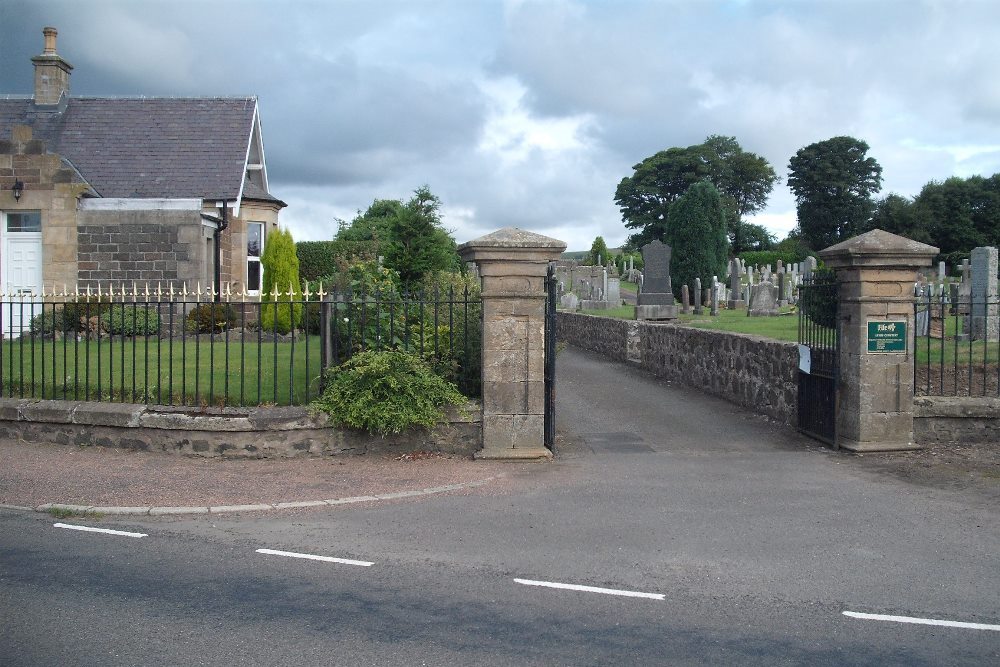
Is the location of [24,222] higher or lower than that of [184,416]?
higher

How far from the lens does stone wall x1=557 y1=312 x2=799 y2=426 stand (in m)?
11.8

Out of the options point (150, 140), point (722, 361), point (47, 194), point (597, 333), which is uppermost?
point (150, 140)

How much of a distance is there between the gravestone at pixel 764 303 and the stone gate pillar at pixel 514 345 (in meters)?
18.6

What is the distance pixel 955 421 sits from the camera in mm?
9844

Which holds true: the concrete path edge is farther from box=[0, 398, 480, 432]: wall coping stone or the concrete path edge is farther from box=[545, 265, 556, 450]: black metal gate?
box=[545, 265, 556, 450]: black metal gate

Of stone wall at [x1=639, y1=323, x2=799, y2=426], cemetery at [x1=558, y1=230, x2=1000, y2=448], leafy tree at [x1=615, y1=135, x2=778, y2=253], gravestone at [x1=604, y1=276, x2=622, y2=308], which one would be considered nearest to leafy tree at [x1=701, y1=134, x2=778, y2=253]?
leafy tree at [x1=615, y1=135, x2=778, y2=253]

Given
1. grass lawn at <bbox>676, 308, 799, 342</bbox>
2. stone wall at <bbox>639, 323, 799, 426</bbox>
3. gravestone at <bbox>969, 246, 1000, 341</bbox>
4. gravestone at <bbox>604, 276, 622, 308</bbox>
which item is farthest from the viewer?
gravestone at <bbox>604, 276, 622, 308</bbox>

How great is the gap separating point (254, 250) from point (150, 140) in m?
3.91

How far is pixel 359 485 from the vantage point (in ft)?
26.7

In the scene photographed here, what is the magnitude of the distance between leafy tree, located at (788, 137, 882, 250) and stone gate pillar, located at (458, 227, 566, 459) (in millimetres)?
65357

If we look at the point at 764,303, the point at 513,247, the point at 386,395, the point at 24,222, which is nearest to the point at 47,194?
the point at 24,222

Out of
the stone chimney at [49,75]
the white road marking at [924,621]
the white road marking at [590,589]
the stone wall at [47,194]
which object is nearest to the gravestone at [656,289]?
the stone wall at [47,194]

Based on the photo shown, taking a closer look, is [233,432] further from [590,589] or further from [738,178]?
[738,178]

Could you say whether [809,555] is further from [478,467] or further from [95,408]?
[95,408]
